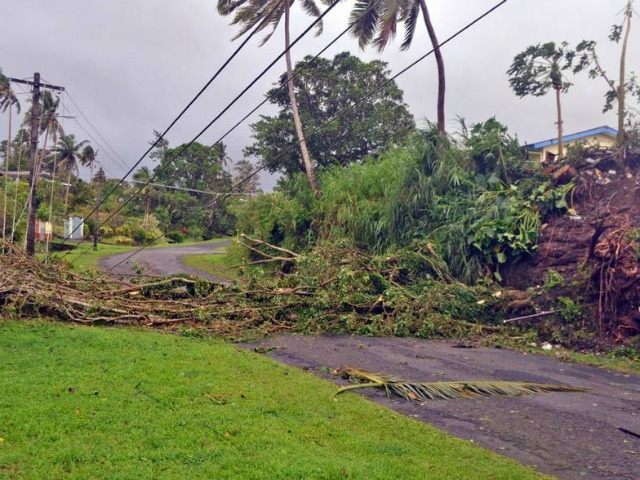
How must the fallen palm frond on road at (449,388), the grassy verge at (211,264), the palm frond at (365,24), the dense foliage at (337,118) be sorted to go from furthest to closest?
the dense foliage at (337,118), the grassy verge at (211,264), the palm frond at (365,24), the fallen palm frond on road at (449,388)

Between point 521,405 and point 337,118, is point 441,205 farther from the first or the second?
point 337,118

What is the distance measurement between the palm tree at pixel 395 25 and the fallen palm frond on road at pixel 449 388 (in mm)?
12185

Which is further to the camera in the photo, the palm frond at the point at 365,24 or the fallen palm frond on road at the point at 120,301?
the palm frond at the point at 365,24

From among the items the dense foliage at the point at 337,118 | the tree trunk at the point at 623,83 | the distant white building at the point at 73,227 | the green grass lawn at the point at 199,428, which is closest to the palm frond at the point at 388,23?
the tree trunk at the point at 623,83

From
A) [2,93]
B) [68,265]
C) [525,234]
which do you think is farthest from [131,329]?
[2,93]

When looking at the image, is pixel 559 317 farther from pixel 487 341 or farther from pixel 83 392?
pixel 83 392

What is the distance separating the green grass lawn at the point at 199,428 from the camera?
3.91 m

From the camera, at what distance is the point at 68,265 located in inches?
541

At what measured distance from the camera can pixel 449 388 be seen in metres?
6.49

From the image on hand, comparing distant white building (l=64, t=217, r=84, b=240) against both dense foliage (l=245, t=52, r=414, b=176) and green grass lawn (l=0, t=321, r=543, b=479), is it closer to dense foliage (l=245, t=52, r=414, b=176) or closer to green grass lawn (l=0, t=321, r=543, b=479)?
dense foliage (l=245, t=52, r=414, b=176)

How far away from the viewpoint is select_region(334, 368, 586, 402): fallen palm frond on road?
6359mm

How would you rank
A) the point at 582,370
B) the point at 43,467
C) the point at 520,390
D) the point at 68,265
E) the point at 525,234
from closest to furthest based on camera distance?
1. the point at 43,467
2. the point at 520,390
3. the point at 582,370
4. the point at 525,234
5. the point at 68,265

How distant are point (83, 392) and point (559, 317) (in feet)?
25.9

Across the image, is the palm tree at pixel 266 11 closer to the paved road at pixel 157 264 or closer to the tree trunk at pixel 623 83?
the paved road at pixel 157 264
